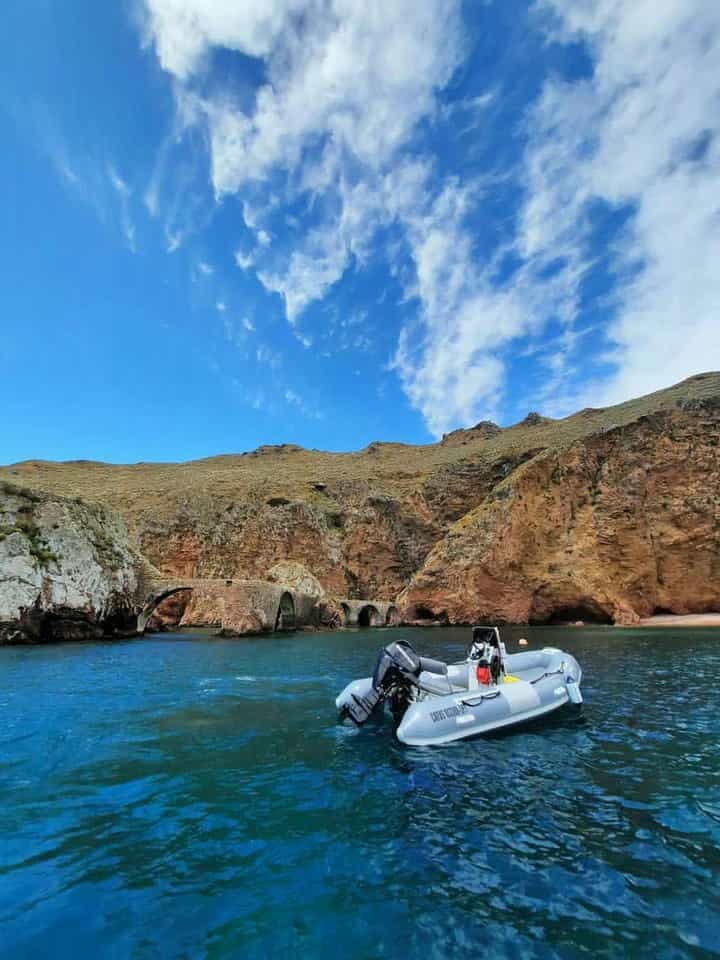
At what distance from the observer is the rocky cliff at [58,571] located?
2934 centimetres

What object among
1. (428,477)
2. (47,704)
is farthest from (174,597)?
(47,704)

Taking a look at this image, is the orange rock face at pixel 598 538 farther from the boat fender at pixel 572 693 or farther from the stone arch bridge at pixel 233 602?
the boat fender at pixel 572 693

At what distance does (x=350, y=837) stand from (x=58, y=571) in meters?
30.1

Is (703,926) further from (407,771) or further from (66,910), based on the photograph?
(66,910)

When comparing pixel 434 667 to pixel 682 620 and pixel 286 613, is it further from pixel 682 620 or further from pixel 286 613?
pixel 682 620

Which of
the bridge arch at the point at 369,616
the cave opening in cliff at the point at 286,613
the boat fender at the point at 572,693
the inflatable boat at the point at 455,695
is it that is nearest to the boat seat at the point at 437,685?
the inflatable boat at the point at 455,695

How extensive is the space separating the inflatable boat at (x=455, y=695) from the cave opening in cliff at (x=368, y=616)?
45267mm

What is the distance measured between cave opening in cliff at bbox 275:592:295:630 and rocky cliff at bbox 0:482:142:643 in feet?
38.5

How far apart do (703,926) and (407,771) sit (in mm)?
4840

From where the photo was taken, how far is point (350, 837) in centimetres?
647

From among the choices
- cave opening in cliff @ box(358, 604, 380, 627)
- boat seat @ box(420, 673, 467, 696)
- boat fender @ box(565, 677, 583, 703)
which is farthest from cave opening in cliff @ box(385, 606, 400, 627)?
boat fender @ box(565, 677, 583, 703)

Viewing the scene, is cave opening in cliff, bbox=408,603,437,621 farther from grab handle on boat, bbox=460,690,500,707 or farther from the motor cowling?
grab handle on boat, bbox=460,690,500,707

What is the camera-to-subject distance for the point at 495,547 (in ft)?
172

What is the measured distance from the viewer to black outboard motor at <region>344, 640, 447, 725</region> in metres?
11.2
